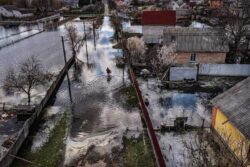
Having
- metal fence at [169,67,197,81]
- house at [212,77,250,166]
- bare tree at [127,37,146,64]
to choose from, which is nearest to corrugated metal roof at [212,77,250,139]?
house at [212,77,250,166]

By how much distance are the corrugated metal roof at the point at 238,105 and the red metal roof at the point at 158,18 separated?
2857 centimetres

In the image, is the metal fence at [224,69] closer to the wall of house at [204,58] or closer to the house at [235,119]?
the wall of house at [204,58]

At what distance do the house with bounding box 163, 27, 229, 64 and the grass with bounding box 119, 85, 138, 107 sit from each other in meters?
7.90

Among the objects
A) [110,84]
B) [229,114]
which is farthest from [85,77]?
[229,114]

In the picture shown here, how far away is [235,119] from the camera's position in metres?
14.5

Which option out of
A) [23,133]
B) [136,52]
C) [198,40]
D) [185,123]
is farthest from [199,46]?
[23,133]

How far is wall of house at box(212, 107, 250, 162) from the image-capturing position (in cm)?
1369

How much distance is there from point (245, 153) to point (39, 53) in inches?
1331

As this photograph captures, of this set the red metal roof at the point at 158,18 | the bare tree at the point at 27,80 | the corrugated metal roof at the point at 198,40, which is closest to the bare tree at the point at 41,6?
the red metal roof at the point at 158,18

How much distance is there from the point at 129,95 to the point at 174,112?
206 inches

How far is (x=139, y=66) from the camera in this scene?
31328 mm

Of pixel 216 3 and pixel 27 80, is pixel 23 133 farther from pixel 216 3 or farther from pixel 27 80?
pixel 216 3

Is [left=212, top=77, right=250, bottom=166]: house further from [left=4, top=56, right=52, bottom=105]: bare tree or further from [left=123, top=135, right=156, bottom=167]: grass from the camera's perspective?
[left=4, top=56, right=52, bottom=105]: bare tree

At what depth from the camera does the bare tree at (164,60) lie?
1113 inches
